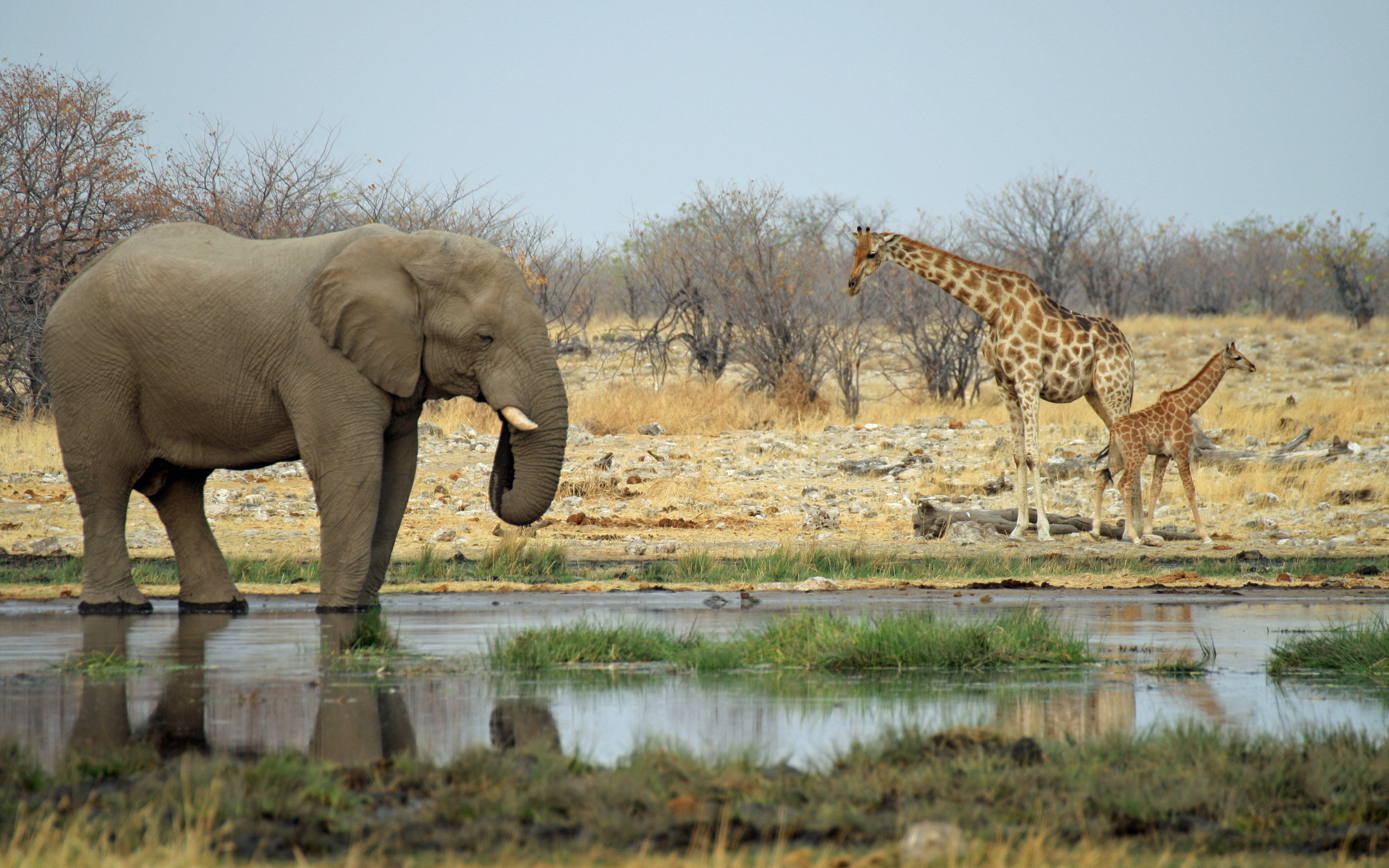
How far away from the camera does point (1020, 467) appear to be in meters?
16.1

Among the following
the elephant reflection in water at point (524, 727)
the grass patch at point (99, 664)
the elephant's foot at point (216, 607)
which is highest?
the grass patch at point (99, 664)

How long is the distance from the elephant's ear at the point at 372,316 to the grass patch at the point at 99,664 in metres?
2.98

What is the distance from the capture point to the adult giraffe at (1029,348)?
1603cm

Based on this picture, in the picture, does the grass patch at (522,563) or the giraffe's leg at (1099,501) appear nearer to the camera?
the grass patch at (522,563)

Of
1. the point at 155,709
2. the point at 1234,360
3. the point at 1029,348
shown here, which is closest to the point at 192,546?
the point at 155,709

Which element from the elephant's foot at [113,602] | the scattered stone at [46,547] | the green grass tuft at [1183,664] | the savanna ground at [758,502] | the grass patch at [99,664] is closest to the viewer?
the grass patch at [99,664]

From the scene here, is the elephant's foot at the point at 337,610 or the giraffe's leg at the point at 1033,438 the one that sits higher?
the giraffe's leg at the point at 1033,438

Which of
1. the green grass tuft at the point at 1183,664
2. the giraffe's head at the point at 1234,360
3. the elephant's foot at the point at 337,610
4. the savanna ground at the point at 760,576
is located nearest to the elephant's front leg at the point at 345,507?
the elephant's foot at the point at 337,610

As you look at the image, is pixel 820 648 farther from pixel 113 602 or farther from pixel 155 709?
pixel 113 602

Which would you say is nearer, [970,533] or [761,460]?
[970,533]

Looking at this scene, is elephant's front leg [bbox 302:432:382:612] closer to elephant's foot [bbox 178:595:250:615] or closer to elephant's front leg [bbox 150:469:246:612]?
elephant's foot [bbox 178:595:250:615]

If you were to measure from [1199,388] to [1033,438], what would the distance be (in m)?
2.03

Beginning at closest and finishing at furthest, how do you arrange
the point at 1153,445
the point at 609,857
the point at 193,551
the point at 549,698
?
the point at 609,857
the point at 549,698
the point at 193,551
the point at 1153,445

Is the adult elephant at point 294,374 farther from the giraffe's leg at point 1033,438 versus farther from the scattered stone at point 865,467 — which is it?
the scattered stone at point 865,467
